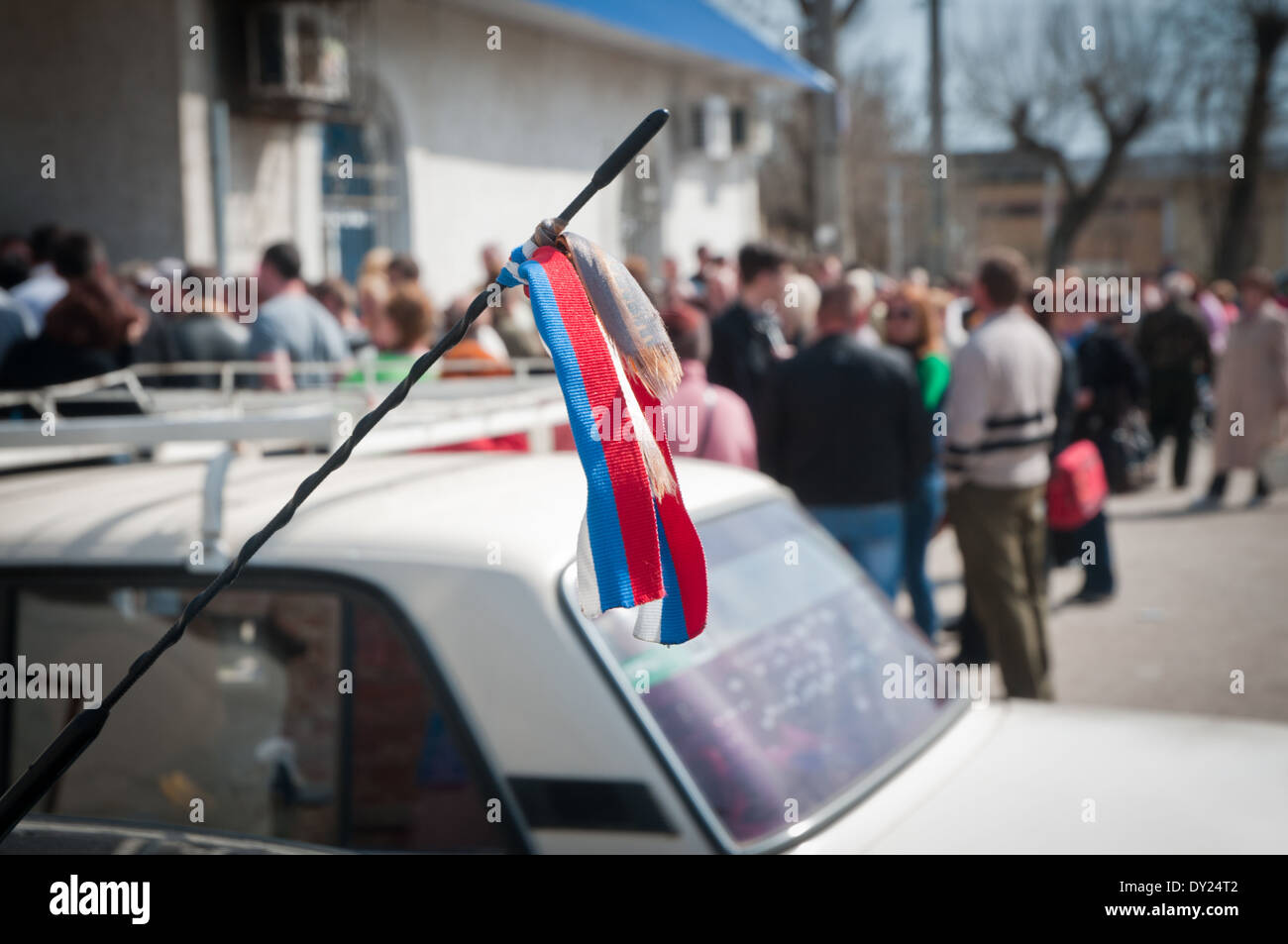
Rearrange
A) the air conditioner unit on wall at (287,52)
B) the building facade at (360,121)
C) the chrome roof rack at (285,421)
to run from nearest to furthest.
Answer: the chrome roof rack at (285,421) < the building facade at (360,121) < the air conditioner unit on wall at (287,52)

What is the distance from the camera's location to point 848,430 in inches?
220

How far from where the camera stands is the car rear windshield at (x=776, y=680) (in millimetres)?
2090

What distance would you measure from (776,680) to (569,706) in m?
0.48

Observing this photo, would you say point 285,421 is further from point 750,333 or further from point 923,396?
point 923,396

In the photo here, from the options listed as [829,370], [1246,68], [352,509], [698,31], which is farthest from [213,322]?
[1246,68]

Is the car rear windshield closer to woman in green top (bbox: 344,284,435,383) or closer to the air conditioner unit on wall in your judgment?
woman in green top (bbox: 344,284,435,383)

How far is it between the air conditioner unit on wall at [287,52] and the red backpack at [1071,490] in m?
7.12

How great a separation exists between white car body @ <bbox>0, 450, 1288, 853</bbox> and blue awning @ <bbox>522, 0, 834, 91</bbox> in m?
10.9

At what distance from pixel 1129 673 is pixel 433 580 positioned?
5247 millimetres

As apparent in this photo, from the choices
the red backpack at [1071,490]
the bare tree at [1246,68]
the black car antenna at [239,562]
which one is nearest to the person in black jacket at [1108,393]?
the red backpack at [1071,490]

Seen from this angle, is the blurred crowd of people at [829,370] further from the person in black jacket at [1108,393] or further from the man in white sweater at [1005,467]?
the person in black jacket at [1108,393]

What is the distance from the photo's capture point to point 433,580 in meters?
2.14

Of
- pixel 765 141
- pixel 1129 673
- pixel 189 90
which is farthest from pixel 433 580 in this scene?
pixel 765 141

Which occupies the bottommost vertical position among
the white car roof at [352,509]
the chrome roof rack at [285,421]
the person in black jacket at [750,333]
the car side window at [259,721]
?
the car side window at [259,721]
